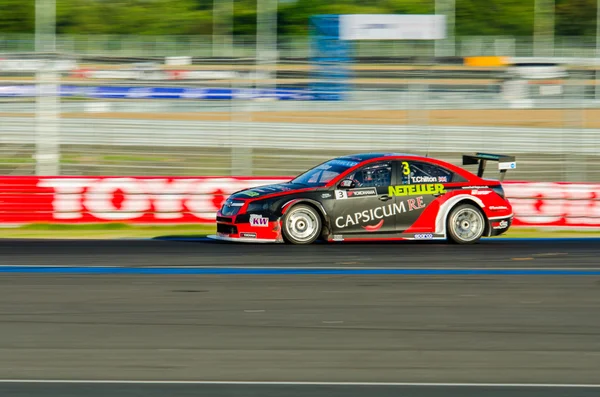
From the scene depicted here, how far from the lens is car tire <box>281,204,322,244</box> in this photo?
13.3m

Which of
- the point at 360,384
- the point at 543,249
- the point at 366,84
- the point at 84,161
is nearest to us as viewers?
the point at 360,384

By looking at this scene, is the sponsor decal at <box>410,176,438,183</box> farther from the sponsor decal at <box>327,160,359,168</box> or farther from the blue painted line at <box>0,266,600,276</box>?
the blue painted line at <box>0,266,600,276</box>

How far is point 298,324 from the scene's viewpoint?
796 cm

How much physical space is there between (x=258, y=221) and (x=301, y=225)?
59 centimetres

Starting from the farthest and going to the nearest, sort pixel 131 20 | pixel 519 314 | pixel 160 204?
pixel 131 20 → pixel 160 204 → pixel 519 314

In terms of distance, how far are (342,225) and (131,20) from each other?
41204mm

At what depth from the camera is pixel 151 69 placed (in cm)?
3878

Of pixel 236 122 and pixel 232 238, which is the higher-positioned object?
pixel 236 122

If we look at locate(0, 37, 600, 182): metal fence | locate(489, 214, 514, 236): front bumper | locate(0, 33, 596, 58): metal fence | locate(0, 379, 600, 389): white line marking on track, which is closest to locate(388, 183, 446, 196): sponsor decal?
locate(489, 214, 514, 236): front bumper

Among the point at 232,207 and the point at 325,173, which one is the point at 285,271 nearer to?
the point at 232,207

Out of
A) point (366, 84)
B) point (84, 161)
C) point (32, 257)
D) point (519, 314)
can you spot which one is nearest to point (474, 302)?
point (519, 314)

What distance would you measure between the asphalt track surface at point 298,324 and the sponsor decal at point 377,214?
41.4 inches

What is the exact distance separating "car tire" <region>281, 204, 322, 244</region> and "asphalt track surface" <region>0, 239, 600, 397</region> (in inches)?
34.2

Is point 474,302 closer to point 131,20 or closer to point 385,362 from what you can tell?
point 385,362
